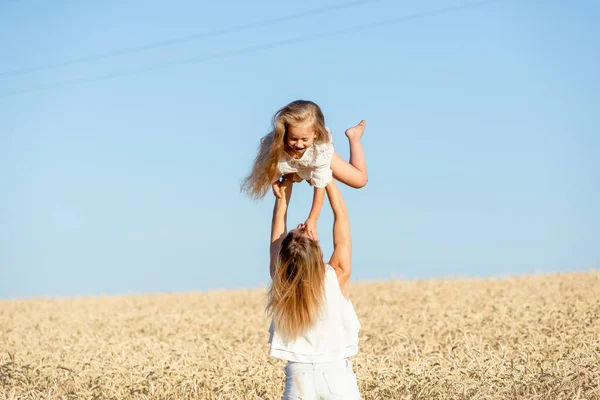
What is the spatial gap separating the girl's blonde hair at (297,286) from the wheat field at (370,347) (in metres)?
1.89

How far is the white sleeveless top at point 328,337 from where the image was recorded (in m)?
5.55

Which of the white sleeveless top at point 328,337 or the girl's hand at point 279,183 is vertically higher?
the girl's hand at point 279,183

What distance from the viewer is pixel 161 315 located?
17.3 m

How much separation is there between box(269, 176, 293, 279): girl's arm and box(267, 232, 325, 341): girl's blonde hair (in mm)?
199

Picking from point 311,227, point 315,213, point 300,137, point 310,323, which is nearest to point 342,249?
point 311,227

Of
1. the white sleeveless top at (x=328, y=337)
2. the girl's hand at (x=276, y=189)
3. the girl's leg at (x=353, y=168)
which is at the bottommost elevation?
the white sleeveless top at (x=328, y=337)

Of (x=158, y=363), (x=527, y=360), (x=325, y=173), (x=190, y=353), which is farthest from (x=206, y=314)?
(x=325, y=173)

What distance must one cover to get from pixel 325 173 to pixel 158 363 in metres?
4.03

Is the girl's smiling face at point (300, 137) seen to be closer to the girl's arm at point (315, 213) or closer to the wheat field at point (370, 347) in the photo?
the girl's arm at point (315, 213)

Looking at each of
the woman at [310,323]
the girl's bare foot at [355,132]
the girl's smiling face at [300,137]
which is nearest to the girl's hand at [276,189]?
the girl's smiling face at [300,137]

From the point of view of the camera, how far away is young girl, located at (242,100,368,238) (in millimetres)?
6500

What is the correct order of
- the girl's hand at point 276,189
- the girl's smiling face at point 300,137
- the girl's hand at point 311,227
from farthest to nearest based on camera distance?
the girl's hand at point 276,189 → the girl's smiling face at point 300,137 → the girl's hand at point 311,227

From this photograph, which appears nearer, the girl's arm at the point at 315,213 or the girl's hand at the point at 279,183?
the girl's arm at the point at 315,213

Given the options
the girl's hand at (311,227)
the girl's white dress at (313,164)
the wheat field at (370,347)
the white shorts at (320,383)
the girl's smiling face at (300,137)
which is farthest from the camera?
the wheat field at (370,347)
